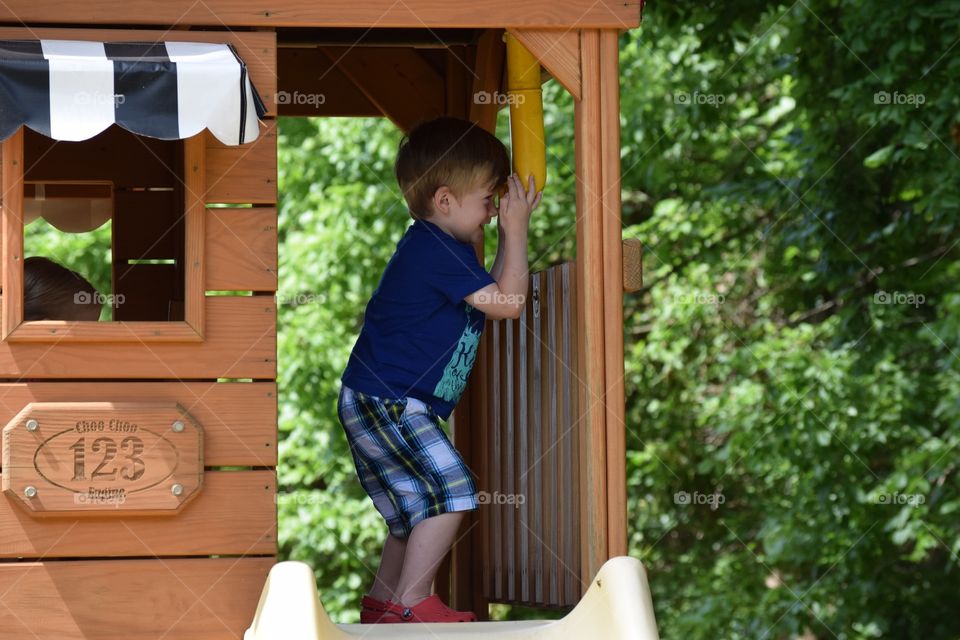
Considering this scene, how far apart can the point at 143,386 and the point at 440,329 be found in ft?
2.94

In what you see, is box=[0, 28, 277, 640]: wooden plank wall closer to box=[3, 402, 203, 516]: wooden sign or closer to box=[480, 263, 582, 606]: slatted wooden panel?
box=[3, 402, 203, 516]: wooden sign

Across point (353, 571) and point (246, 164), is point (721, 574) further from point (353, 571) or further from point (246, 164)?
point (246, 164)

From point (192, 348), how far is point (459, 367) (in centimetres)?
83

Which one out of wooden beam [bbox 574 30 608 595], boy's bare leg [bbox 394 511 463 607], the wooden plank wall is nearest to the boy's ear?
wooden beam [bbox 574 30 608 595]

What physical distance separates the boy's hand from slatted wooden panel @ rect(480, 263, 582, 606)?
0.24 meters

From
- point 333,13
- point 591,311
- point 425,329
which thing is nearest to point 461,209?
point 425,329

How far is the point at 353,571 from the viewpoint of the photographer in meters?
11.6

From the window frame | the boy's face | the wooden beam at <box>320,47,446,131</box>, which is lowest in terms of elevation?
the window frame

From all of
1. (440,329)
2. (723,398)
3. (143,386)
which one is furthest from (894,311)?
(143,386)

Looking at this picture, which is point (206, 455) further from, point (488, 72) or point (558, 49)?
point (488, 72)

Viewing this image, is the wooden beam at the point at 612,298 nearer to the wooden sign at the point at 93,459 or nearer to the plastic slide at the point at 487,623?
the plastic slide at the point at 487,623

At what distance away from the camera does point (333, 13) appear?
13.3 feet

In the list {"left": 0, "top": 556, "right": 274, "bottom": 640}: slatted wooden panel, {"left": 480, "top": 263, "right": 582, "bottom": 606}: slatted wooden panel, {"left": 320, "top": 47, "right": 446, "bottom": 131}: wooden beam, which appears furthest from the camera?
{"left": 320, "top": 47, "right": 446, "bottom": 131}: wooden beam

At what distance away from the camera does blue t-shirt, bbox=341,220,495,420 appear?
4.25 m
